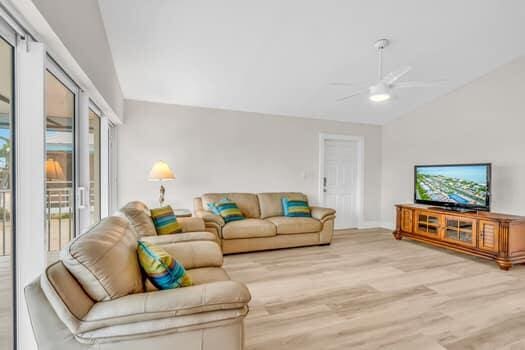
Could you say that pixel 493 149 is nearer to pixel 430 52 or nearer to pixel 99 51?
pixel 430 52

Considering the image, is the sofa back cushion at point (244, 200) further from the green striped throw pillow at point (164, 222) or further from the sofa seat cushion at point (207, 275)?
the sofa seat cushion at point (207, 275)

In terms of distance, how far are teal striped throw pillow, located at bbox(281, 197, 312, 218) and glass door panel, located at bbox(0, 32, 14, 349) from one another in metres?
3.70

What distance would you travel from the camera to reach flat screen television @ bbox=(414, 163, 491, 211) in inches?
155

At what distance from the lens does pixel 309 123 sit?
217 inches

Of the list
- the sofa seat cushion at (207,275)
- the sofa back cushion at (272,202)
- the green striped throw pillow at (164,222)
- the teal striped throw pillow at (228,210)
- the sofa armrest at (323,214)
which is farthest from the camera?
the sofa back cushion at (272,202)

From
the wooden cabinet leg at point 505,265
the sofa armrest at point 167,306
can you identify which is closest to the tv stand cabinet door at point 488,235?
the wooden cabinet leg at point 505,265

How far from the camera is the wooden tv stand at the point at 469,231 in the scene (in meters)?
3.47

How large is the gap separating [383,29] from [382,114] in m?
2.67

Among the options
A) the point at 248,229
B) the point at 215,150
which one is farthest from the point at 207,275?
the point at 215,150

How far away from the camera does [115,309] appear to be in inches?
47.5

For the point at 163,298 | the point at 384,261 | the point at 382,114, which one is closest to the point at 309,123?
the point at 382,114

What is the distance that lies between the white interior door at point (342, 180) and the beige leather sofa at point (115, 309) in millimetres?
4597

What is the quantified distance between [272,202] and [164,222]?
2339 mm

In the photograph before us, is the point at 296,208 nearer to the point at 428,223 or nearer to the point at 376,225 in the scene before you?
the point at 428,223
